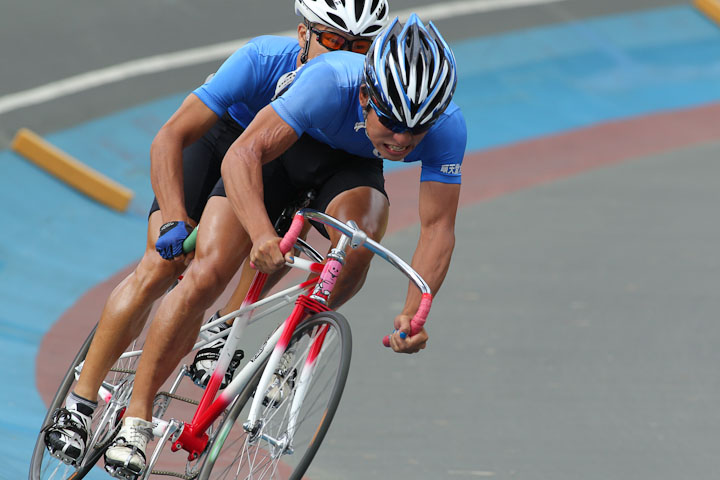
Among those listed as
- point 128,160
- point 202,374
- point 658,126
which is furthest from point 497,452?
point 658,126

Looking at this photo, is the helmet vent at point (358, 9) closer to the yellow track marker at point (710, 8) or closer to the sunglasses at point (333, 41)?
the sunglasses at point (333, 41)

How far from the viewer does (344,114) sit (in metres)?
3.58

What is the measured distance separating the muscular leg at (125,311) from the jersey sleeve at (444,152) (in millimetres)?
985

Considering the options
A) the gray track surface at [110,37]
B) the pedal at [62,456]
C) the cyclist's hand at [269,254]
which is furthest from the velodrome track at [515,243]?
the cyclist's hand at [269,254]

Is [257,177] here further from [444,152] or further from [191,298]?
[444,152]

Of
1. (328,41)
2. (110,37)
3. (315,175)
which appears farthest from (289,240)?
(110,37)

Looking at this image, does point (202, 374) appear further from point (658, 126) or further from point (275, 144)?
point (658, 126)

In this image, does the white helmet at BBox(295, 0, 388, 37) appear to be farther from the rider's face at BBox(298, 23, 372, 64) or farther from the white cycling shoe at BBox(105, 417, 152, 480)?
the white cycling shoe at BBox(105, 417, 152, 480)

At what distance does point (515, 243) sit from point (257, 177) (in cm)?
486

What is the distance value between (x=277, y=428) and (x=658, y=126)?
7.97 meters

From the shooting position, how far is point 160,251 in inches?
143

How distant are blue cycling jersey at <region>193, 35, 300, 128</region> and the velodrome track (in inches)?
66.5

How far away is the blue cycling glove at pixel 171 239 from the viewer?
3.61 meters

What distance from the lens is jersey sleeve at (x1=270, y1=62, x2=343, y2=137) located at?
3.40m
